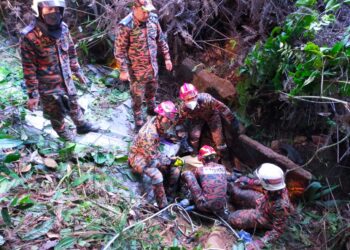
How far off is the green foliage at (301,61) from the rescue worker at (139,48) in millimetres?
1268

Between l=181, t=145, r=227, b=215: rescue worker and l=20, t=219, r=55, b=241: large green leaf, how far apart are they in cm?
210

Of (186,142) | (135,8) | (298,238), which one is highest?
(135,8)

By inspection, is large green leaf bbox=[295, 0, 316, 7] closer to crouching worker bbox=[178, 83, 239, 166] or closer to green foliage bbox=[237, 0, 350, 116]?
green foliage bbox=[237, 0, 350, 116]

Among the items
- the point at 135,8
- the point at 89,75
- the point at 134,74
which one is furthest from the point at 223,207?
the point at 89,75

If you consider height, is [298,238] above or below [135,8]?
below

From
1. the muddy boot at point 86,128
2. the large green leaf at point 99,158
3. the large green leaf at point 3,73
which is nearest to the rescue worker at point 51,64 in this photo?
the muddy boot at point 86,128

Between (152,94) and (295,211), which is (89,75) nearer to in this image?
(152,94)

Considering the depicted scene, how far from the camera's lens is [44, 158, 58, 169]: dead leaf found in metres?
3.54

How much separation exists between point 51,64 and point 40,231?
214 cm

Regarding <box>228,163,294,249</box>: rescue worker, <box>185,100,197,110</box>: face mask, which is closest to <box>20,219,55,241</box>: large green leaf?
<box>228,163,294,249</box>: rescue worker

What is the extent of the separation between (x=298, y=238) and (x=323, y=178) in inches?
40.3

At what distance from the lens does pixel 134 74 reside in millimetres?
5203

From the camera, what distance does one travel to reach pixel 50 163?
11.7 feet

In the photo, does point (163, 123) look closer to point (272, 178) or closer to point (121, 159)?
point (121, 159)
